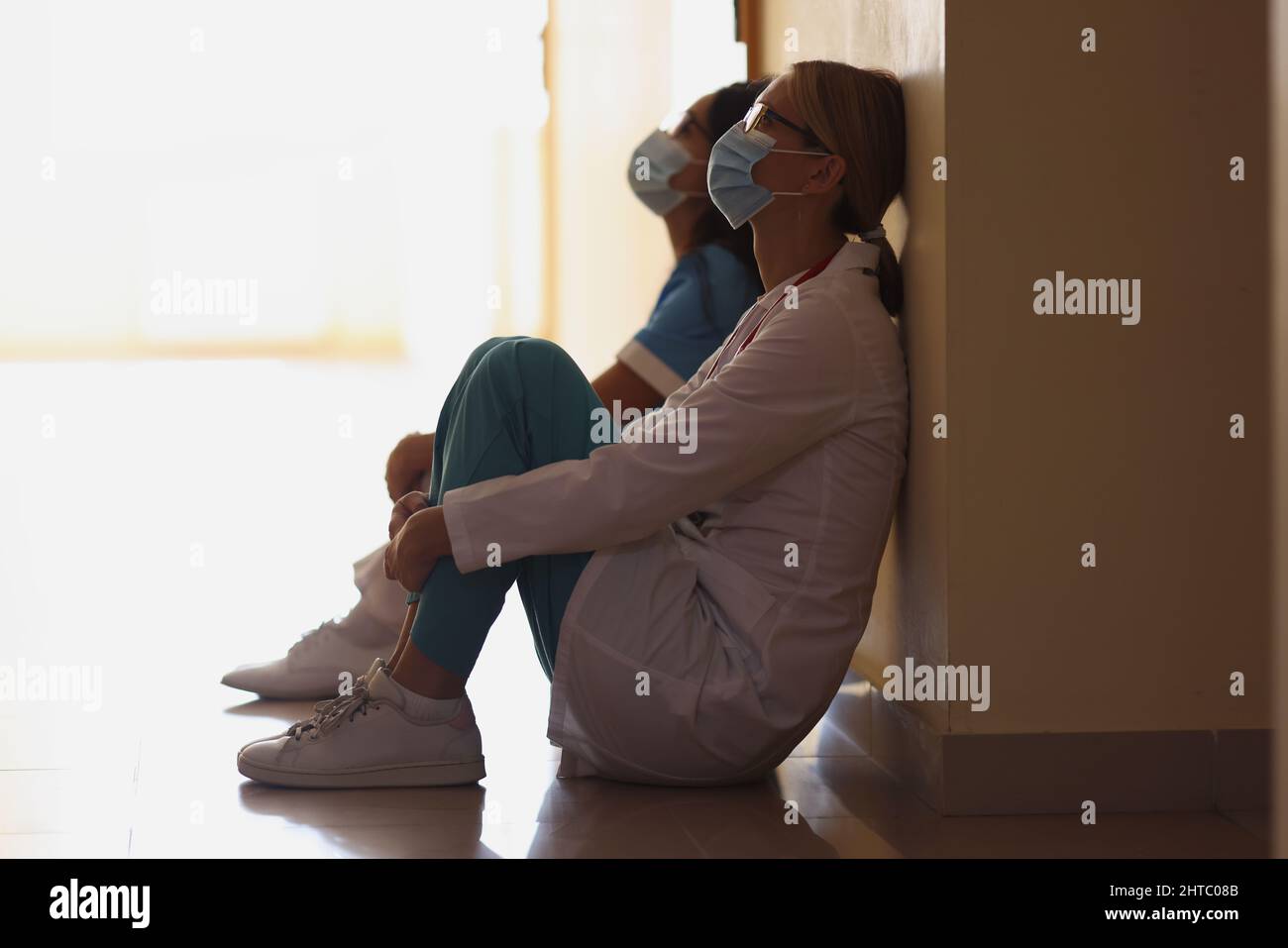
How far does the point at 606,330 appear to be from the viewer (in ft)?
20.1

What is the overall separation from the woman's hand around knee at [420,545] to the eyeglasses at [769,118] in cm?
66

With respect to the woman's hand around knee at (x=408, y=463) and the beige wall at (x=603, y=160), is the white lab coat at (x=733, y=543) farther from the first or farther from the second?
the beige wall at (x=603, y=160)

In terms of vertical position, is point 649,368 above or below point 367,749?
above

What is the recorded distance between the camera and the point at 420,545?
1616mm

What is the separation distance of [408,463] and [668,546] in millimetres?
513

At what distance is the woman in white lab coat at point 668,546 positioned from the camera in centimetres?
161

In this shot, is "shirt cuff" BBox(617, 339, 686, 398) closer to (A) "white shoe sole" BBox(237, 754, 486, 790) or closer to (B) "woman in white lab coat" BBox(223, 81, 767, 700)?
(B) "woman in white lab coat" BBox(223, 81, 767, 700)
